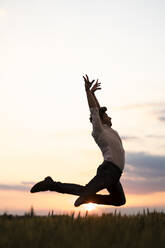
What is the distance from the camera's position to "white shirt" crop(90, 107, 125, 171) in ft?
27.4

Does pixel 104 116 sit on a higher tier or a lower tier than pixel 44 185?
higher

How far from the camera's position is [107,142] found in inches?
330

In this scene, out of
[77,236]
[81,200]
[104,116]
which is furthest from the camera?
[104,116]

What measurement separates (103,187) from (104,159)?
1.80 feet

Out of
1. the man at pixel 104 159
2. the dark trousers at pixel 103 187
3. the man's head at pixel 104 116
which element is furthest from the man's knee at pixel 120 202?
the man's head at pixel 104 116

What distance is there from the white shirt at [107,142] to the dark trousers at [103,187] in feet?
0.44

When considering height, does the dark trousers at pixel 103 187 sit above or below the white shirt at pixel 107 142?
below

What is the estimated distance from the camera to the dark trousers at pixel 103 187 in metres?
8.34

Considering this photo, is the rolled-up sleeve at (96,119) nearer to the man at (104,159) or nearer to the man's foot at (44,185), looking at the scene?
the man at (104,159)

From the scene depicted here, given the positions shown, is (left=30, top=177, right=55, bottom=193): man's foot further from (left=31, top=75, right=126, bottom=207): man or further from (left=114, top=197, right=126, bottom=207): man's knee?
(left=114, top=197, right=126, bottom=207): man's knee

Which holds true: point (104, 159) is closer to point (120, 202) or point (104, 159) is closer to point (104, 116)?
point (104, 116)

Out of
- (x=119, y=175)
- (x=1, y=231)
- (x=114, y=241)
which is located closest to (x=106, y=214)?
(x=119, y=175)

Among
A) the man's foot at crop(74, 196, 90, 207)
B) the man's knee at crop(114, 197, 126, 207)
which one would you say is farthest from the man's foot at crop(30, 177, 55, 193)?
the man's knee at crop(114, 197, 126, 207)

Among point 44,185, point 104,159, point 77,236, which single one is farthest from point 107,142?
point 77,236
